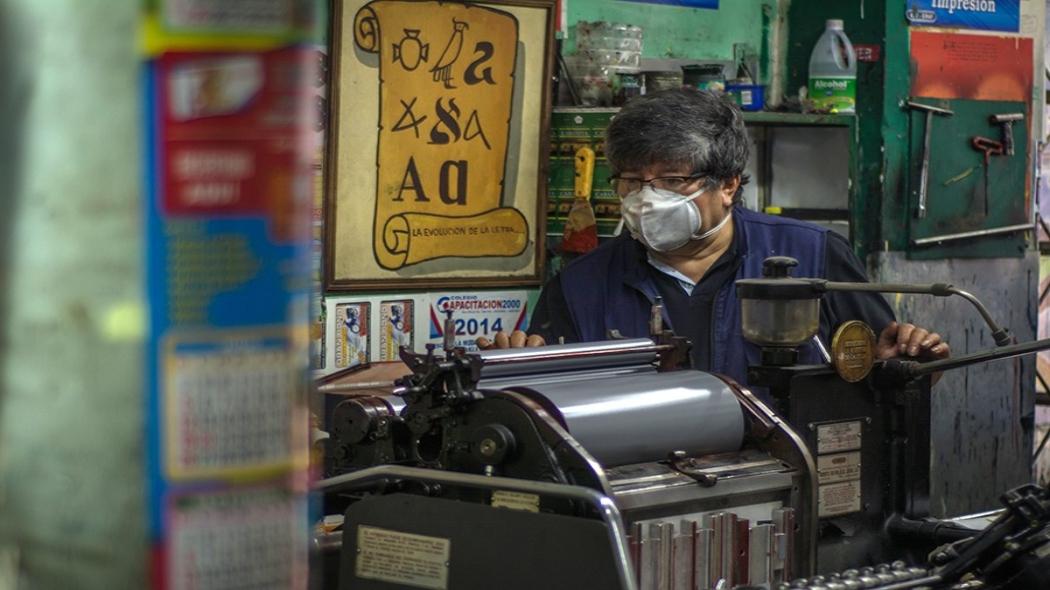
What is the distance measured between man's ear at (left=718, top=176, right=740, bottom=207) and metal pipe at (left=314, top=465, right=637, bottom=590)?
5.05ft

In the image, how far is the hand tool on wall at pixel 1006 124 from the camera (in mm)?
5488

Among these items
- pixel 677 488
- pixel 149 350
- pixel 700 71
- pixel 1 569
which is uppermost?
pixel 700 71

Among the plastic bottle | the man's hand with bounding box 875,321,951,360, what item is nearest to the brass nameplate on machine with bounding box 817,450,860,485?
the man's hand with bounding box 875,321,951,360

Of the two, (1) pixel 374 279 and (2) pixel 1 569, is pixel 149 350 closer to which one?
(2) pixel 1 569

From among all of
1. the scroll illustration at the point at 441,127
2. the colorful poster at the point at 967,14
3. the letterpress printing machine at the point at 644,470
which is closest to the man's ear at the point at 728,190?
the letterpress printing machine at the point at 644,470

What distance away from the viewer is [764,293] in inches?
101

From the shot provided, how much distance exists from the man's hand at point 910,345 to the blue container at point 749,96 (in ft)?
7.37

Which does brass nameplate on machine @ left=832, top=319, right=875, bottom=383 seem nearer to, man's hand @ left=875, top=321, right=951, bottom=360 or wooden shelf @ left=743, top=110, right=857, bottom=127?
man's hand @ left=875, top=321, right=951, bottom=360

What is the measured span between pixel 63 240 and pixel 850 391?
2.02 meters

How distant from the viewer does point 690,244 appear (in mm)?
3477

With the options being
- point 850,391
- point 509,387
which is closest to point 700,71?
point 850,391

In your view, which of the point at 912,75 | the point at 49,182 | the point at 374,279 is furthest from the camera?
the point at 912,75

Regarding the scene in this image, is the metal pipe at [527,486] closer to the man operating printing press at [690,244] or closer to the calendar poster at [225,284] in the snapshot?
the calendar poster at [225,284]

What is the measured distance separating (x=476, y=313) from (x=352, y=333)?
460 millimetres
